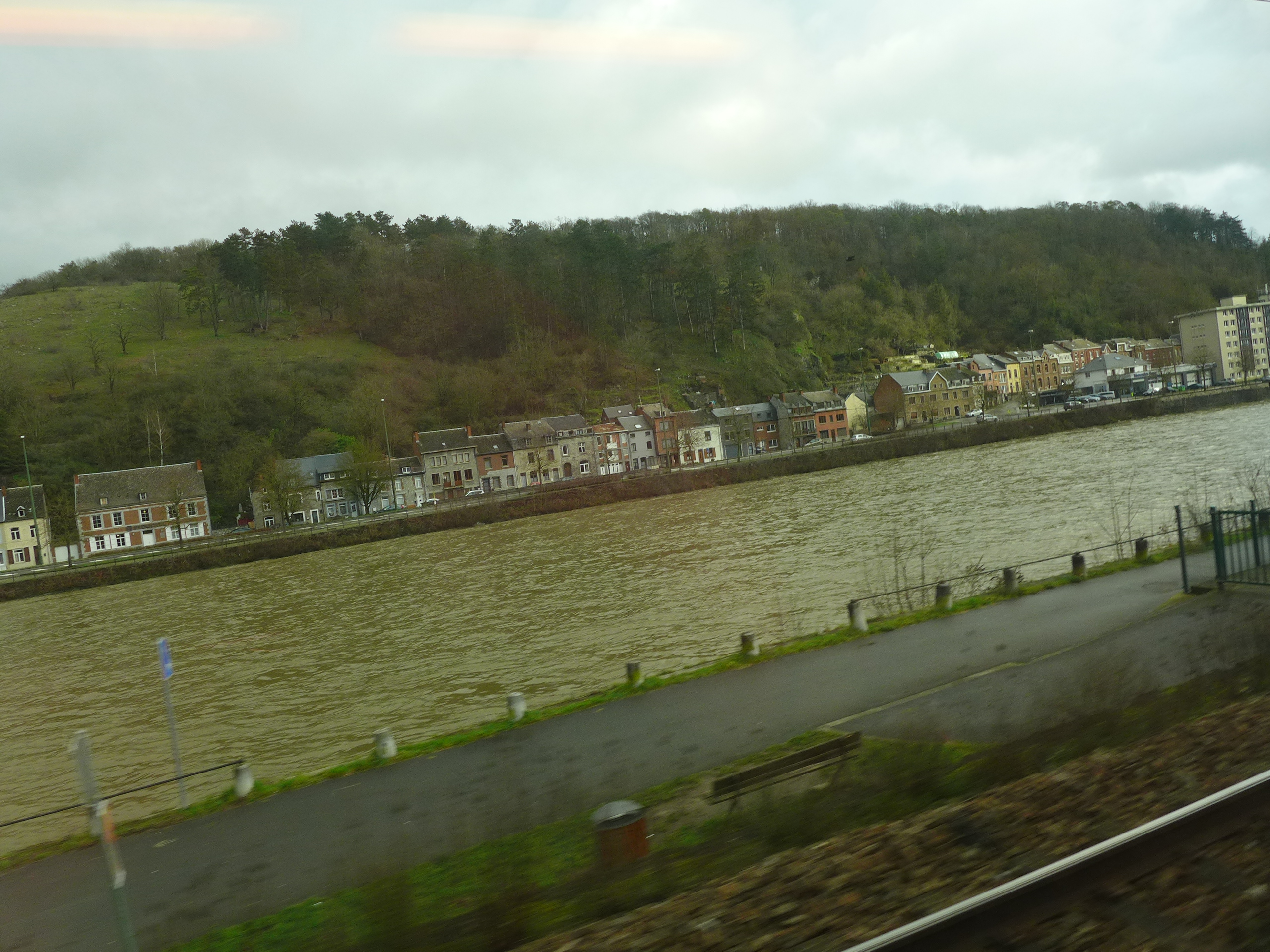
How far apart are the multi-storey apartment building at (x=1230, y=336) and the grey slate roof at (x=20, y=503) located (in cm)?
7077

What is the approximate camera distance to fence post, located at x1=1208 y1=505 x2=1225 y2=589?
32.9 ft

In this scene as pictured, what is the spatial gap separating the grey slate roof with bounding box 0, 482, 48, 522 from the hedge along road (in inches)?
662

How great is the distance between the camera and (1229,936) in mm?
2893

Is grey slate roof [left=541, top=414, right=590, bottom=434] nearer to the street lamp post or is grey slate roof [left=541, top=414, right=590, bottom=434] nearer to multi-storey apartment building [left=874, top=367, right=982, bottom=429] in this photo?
Answer: multi-storey apartment building [left=874, top=367, right=982, bottom=429]

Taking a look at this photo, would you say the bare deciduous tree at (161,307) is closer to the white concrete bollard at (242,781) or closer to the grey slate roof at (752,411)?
the grey slate roof at (752,411)

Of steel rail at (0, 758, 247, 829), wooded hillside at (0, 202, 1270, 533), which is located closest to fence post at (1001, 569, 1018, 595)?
steel rail at (0, 758, 247, 829)

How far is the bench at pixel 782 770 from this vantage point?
5.38 meters

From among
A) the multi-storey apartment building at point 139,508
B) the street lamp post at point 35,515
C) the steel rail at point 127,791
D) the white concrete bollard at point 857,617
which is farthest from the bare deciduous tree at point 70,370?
the white concrete bollard at point 857,617

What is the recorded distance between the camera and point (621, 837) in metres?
4.66

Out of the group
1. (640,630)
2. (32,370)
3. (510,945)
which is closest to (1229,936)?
(510,945)

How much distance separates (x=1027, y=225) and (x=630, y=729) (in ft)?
240

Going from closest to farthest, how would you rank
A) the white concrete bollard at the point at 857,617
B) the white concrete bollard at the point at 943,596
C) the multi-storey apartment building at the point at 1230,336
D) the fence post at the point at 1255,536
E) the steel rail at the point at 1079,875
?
1. the steel rail at the point at 1079,875
2. the fence post at the point at 1255,536
3. the white concrete bollard at the point at 857,617
4. the white concrete bollard at the point at 943,596
5. the multi-storey apartment building at the point at 1230,336

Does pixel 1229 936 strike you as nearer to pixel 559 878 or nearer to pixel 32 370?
pixel 559 878

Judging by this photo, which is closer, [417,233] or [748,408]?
[748,408]
